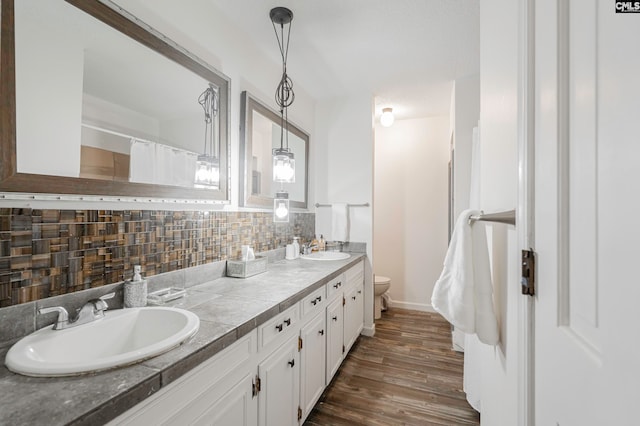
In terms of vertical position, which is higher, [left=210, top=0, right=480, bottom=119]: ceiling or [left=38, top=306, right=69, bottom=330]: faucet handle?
[left=210, top=0, right=480, bottom=119]: ceiling

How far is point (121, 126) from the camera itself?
A: 1.31 meters

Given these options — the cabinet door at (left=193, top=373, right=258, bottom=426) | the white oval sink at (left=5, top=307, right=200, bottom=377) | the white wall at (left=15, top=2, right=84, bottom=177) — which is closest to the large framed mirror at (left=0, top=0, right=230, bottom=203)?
the white wall at (left=15, top=2, right=84, bottom=177)

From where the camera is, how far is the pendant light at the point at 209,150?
174 cm

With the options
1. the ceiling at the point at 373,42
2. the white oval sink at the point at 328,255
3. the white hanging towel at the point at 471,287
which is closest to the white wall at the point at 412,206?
the ceiling at the point at 373,42

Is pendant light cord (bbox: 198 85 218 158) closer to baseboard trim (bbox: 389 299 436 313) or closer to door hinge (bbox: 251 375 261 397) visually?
→ door hinge (bbox: 251 375 261 397)

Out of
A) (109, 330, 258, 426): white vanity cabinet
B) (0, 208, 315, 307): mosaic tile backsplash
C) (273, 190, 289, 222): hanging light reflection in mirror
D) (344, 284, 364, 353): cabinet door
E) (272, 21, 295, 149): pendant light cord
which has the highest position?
(272, 21, 295, 149): pendant light cord

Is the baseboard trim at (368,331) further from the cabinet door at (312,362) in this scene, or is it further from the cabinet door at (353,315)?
the cabinet door at (312,362)

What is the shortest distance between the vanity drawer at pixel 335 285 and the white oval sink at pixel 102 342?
1.14m

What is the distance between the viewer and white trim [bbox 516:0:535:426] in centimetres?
66

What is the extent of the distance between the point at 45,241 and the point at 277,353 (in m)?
1.03

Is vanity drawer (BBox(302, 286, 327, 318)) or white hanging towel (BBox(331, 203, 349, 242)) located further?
white hanging towel (BBox(331, 203, 349, 242))

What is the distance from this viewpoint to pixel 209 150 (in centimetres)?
180

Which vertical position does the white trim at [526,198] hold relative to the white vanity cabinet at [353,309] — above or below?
above
